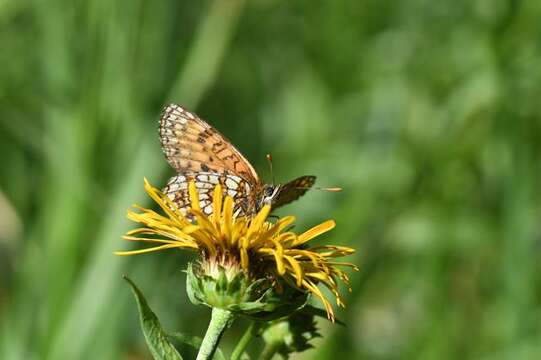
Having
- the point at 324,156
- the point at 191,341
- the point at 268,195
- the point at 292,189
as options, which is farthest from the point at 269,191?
the point at 324,156

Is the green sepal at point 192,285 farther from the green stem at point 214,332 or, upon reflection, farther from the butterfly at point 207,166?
the butterfly at point 207,166

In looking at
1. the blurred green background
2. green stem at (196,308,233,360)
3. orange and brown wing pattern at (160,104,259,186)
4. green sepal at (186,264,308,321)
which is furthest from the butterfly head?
the blurred green background

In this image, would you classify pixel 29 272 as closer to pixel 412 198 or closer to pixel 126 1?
pixel 126 1

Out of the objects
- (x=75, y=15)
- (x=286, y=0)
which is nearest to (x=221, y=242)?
(x=75, y=15)

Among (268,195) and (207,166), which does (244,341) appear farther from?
(207,166)

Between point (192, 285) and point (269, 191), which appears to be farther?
point (269, 191)

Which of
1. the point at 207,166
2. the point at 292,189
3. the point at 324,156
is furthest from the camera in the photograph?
the point at 324,156

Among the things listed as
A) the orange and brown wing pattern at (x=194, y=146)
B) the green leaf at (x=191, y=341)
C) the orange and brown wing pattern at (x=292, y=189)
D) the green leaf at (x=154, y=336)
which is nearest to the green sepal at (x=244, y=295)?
the green leaf at (x=191, y=341)
